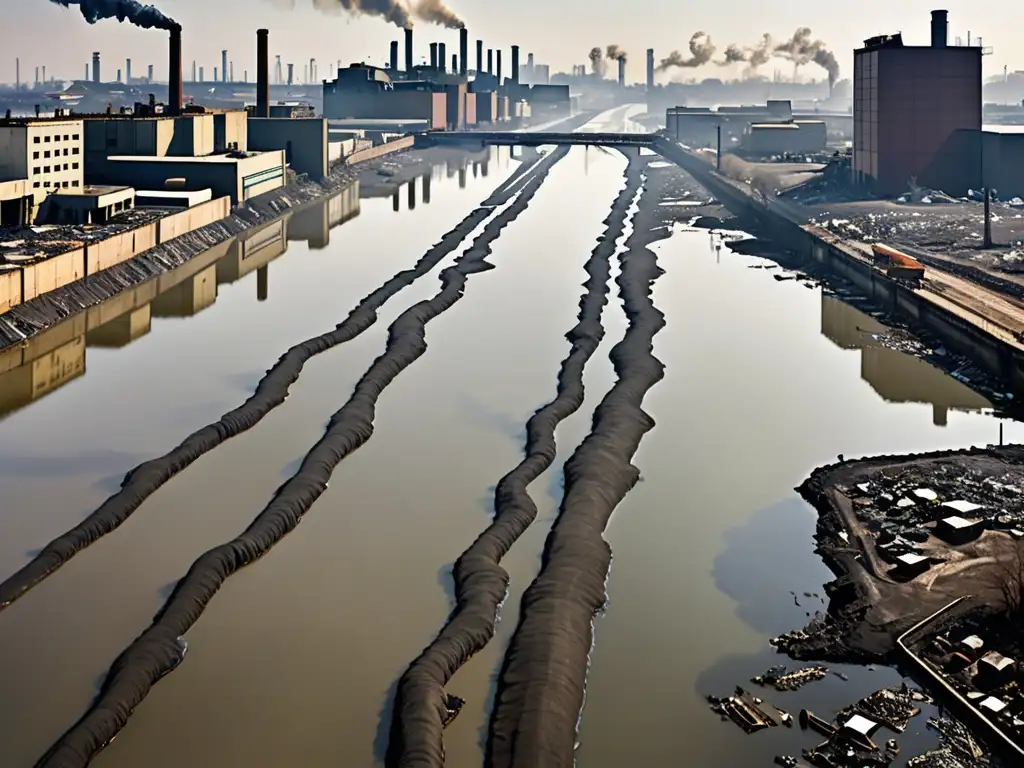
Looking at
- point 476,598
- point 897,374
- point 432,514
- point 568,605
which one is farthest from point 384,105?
point 568,605

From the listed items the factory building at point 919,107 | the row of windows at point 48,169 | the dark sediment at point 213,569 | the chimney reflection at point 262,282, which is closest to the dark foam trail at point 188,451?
the dark sediment at point 213,569

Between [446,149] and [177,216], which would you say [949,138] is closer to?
[177,216]

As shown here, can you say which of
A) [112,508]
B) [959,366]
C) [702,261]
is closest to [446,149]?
[702,261]

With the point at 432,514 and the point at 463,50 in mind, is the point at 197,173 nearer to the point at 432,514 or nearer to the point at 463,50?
the point at 432,514

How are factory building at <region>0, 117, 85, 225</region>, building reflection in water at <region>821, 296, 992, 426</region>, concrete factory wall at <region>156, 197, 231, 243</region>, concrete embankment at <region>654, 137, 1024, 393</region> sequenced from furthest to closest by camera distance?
concrete factory wall at <region>156, 197, 231, 243</region> → factory building at <region>0, 117, 85, 225</region> → concrete embankment at <region>654, 137, 1024, 393</region> → building reflection in water at <region>821, 296, 992, 426</region>

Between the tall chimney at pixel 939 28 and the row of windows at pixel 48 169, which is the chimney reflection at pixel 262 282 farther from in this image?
the tall chimney at pixel 939 28

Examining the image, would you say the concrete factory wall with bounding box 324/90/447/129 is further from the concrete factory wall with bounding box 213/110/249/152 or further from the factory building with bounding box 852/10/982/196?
the factory building with bounding box 852/10/982/196

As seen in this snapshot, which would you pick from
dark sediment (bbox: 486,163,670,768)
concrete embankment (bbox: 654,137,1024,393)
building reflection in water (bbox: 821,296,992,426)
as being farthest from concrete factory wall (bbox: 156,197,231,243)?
concrete embankment (bbox: 654,137,1024,393)
